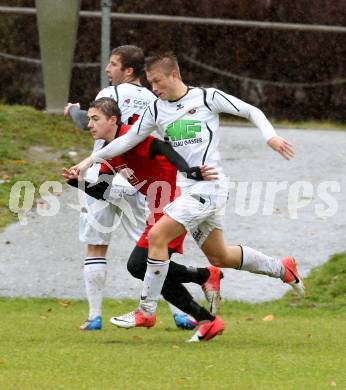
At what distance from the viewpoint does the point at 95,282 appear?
9844 millimetres

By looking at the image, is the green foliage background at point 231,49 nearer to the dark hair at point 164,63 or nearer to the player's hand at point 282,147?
the dark hair at point 164,63

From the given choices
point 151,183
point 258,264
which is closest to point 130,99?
point 151,183

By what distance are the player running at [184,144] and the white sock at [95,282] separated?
104cm

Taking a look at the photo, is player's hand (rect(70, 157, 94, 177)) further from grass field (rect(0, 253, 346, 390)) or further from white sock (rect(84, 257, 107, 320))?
grass field (rect(0, 253, 346, 390))

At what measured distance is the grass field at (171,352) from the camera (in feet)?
23.2

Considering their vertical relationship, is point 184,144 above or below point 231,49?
above

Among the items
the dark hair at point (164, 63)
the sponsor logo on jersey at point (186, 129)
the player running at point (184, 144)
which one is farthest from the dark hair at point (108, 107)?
the sponsor logo on jersey at point (186, 129)

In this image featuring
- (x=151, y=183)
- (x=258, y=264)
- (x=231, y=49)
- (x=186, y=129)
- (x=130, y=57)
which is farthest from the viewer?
(x=231, y=49)

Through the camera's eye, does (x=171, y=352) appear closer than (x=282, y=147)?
Yes

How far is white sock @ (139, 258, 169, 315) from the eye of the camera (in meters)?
8.65

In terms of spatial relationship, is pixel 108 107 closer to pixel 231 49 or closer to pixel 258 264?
pixel 258 264

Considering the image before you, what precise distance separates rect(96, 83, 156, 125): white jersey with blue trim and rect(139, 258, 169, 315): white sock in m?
1.53

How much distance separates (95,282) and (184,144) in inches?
65.3

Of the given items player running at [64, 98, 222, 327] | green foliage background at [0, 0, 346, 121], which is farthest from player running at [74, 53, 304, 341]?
green foliage background at [0, 0, 346, 121]
